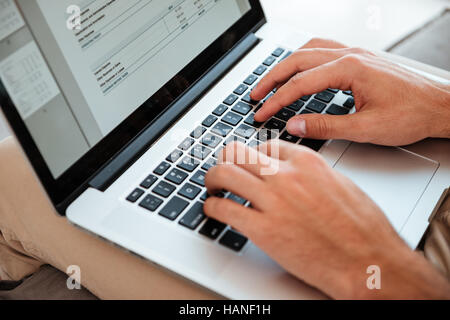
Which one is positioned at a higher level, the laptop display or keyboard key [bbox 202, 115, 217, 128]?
the laptop display

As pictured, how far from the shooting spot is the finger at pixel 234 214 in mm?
452

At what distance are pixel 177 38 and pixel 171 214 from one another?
0.89 feet

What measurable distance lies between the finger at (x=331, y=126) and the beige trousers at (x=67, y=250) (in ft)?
0.53

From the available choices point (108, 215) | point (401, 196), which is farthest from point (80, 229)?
point (401, 196)

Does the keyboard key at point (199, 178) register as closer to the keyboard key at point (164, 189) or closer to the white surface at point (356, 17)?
the keyboard key at point (164, 189)

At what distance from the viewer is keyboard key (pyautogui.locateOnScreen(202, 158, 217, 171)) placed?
1.84 ft

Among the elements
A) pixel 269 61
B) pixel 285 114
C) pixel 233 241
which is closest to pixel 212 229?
pixel 233 241

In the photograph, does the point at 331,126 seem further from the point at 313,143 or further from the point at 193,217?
the point at 193,217

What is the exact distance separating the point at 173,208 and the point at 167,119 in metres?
0.16

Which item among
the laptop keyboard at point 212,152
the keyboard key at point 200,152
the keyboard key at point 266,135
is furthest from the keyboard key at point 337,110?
the keyboard key at point 200,152

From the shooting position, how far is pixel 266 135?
62 centimetres

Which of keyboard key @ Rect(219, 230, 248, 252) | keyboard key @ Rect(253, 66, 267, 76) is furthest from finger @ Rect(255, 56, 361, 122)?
keyboard key @ Rect(219, 230, 248, 252)

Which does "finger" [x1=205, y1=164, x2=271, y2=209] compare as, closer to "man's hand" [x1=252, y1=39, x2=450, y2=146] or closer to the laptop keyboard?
the laptop keyboard

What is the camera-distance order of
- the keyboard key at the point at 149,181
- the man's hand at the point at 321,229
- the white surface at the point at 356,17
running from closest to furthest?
1. the man's hand at the point at 321,229
2. the keyboard key at the point at 149,181
3. the white surface at the point at 356,17
